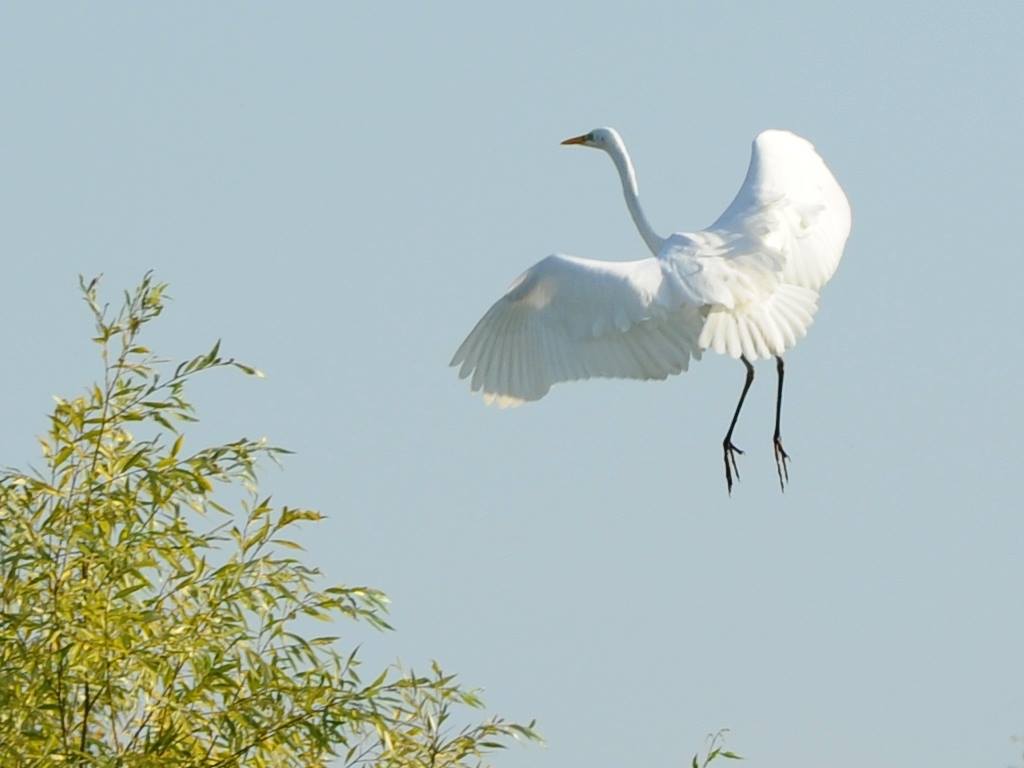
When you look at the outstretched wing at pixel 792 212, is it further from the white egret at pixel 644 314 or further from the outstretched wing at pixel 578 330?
the outstretched wing at pixel 578 330

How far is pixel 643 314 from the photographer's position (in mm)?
9648

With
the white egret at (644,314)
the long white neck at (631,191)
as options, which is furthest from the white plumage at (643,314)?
the long white neck at (631,191)

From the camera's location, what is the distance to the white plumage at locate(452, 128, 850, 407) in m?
9.63

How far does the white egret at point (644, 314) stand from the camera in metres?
9.63

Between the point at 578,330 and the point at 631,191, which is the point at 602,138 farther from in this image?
the point at 578,330

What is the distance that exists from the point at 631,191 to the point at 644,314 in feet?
7.64

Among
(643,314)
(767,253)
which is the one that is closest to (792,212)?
(767,253)

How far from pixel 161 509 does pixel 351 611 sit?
708 mm

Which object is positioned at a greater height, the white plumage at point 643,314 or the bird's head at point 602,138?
the bird's head at point 602,138

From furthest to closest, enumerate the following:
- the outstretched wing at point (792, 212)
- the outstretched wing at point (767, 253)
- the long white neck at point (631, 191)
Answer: the long white neck at point (631, 191) → the outstretched wing at point (792, 212) → the outstretched wing at point (767, 253)

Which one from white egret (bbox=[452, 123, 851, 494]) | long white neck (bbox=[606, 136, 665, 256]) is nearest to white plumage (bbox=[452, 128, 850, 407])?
white egret (bbox=[452, 123, 851, 494])

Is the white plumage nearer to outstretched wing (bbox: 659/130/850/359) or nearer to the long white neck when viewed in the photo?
outstretched wing (bbox: 659/130/850/359)

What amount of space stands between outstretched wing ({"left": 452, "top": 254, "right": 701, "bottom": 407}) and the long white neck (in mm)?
1646

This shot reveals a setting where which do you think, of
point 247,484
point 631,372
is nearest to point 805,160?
point 631,372
